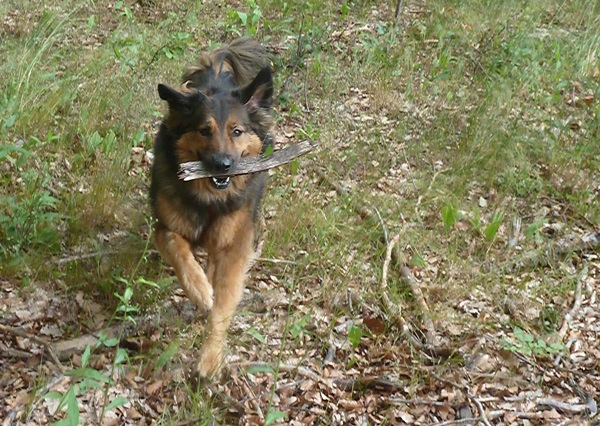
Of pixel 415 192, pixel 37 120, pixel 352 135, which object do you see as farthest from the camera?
pixel 352 135

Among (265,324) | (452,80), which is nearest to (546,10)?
(452,80)

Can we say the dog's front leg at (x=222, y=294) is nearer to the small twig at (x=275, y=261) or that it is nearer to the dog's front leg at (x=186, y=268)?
the dog's front leg at (x=186, y=268)

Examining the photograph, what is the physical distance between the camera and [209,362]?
3.30 meters

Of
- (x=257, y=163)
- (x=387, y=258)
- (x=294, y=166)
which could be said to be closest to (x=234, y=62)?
(x=294, y=166)

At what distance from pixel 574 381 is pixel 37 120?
4.16 m

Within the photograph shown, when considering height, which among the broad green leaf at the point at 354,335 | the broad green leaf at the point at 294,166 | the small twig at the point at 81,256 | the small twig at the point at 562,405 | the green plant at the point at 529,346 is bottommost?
the small twig at the point at 562,405

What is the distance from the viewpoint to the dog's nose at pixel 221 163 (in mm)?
3676

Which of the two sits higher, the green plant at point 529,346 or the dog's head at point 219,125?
the dog's head at point 219,125

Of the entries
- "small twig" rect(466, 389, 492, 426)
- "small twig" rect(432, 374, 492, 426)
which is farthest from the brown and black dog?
"small twig" rect(466, 389, 492, 426)

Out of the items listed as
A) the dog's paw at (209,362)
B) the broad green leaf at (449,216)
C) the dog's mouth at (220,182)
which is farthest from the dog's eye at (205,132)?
the broad green leaf at (449,216)

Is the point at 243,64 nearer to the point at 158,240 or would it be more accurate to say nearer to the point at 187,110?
the point at 187,110

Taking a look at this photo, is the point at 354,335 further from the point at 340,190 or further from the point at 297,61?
the point at 297,61

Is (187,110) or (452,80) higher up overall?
(187,110)

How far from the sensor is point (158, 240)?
13.0ft
